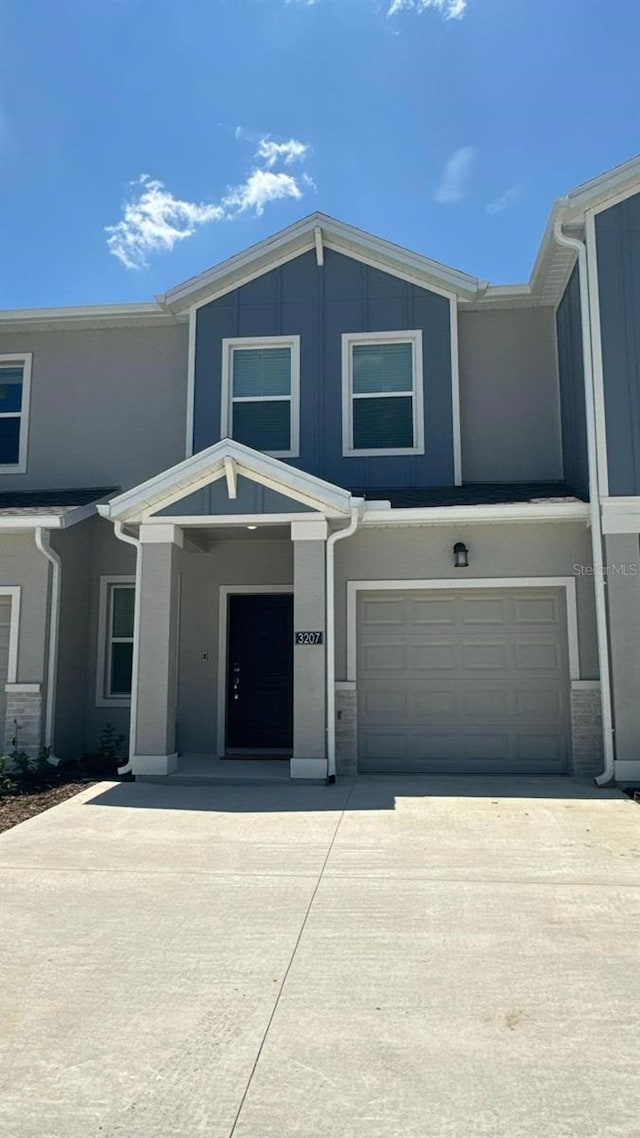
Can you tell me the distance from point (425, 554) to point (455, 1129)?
6851 mm

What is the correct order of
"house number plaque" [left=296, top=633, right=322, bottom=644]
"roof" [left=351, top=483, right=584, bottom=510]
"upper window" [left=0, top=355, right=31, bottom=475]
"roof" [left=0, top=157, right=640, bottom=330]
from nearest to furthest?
"house number plaque" [left=296, top=633, right=322, bottom=644]
"roof" [left=351, top=483, right=584, bottom=510]
"roof" [left=0, top=157, right=640, bottom=330]
"upper window" [left=0, top=355, right=31, bottom=475]

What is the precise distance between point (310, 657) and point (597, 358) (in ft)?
14.8

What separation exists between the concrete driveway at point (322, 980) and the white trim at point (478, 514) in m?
3.48

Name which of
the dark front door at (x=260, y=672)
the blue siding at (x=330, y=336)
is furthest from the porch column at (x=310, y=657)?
the blue siding at (x=330, y=336)

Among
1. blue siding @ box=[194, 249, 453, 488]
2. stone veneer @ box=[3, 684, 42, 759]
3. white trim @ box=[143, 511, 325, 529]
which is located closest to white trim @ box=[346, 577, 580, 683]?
white trim @ box=[143, 511, 325, 529]

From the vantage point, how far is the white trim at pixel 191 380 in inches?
414

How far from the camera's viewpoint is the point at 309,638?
824 centimetres

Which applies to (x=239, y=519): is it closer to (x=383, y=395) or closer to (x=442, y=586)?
(x=442, y=586)

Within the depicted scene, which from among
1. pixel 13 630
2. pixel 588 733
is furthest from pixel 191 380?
pixel 588 733

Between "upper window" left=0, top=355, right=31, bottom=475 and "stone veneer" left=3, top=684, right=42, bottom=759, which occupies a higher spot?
"upper window" left=0, top=355, right=31, bottom=475

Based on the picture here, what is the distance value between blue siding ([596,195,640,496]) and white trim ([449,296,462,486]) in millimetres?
2179

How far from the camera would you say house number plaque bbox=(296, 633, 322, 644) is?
8.23 meters

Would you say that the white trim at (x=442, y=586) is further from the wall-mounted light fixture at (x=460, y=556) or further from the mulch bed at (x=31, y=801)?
the mulch bed at (x=31, y=801)

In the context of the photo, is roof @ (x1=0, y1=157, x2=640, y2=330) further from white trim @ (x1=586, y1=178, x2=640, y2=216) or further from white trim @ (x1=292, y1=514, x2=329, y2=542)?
white trim @ (x1=292, y1=514, x2=329, y2=542)
